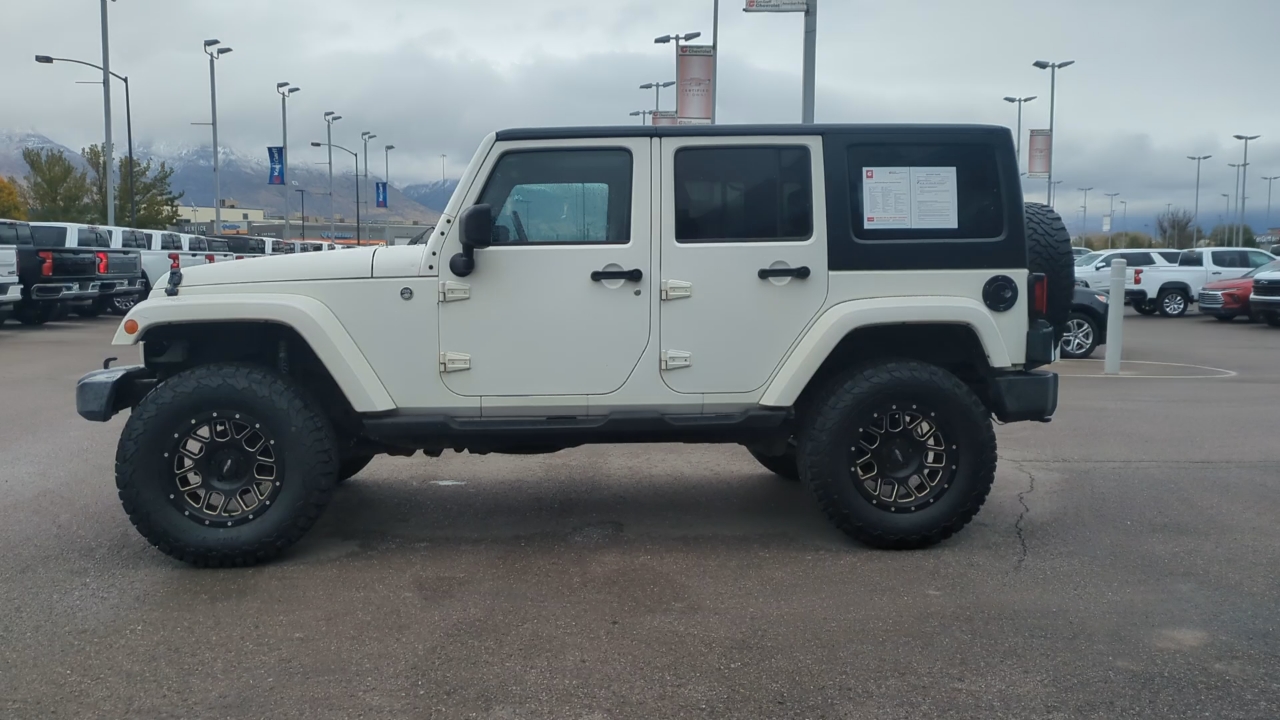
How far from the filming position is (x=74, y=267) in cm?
1944

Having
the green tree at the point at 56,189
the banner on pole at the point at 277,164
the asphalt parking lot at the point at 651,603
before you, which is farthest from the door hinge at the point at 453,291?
the green tree at the point at 56,189

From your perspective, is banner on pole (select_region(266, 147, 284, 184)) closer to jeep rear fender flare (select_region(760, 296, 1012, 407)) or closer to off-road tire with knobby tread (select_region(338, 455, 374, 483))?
off-road tire with knobby tread (select_region(338, 455, 374, 483))

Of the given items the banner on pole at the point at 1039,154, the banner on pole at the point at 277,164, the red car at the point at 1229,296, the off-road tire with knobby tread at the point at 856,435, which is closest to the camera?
the off-road tire with knobby tread at the point at 856,435

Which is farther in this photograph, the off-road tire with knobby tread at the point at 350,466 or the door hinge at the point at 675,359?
the off-road tire with knobby tread at the point at 350,466

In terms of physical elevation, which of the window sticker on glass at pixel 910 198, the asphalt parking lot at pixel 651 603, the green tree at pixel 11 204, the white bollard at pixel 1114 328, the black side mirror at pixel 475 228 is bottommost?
the asphalt parking lot at pixel 651 603

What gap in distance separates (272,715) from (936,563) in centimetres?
316

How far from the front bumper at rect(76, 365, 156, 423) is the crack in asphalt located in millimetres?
4481

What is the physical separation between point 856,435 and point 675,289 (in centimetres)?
115

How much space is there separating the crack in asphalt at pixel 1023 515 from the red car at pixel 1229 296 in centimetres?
1830

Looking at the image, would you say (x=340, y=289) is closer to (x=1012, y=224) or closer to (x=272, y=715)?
(x=272, y=715)

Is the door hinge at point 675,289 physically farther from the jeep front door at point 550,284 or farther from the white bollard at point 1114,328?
the white bollard at point 1114,328

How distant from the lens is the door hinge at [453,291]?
17.1 ft

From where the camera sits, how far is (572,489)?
271 inches

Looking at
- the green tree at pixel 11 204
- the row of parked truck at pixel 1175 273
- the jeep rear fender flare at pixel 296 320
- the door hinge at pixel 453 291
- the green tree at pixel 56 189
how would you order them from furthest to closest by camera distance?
the green tree at pixel 11 204
the green tree at pixel 56 189
the row of parked truck at pixel 1175 273
the door hinge at pixel 453 291
the jeep rear fender flare at pixel 296 320
